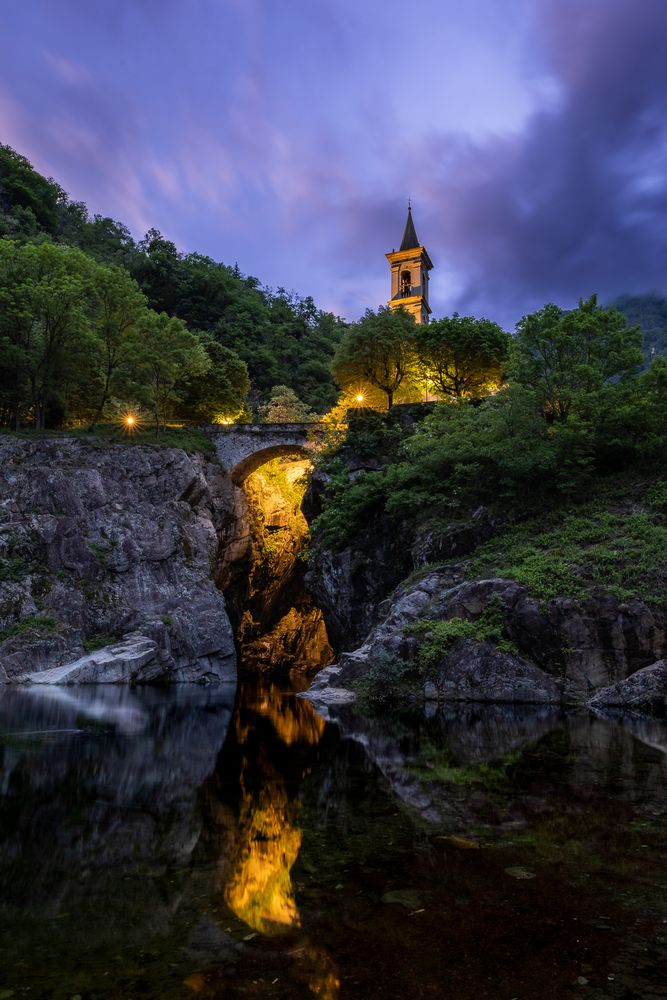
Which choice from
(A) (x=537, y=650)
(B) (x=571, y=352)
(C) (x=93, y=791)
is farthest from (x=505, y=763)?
(B) (x=571, y=352)

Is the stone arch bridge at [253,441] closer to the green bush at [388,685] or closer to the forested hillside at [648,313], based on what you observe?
the green bush at [388,685]

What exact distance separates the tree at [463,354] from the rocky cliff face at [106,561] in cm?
1573

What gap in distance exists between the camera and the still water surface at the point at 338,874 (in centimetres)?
287

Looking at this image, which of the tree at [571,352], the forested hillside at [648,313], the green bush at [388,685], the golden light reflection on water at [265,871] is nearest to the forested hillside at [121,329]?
the tree at [571,352]

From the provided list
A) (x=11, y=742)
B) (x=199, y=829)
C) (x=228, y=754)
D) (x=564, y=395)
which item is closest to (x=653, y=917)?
(x=199, y=829)

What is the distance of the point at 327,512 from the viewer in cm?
2625

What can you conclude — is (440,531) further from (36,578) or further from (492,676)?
(36,578)

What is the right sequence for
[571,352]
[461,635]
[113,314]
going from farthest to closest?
[113,314] < [571,352] < [461,635]

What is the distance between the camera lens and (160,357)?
113 ft

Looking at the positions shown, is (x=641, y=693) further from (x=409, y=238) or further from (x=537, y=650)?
(x=409, y=238)

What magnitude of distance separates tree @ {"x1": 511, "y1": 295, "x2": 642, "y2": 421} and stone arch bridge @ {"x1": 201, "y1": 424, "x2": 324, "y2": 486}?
16254 millimetres

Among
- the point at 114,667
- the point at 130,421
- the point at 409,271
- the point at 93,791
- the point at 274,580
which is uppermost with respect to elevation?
the point at 409,271

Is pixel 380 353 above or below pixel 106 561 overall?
above

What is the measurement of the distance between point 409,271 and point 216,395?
103 feet
